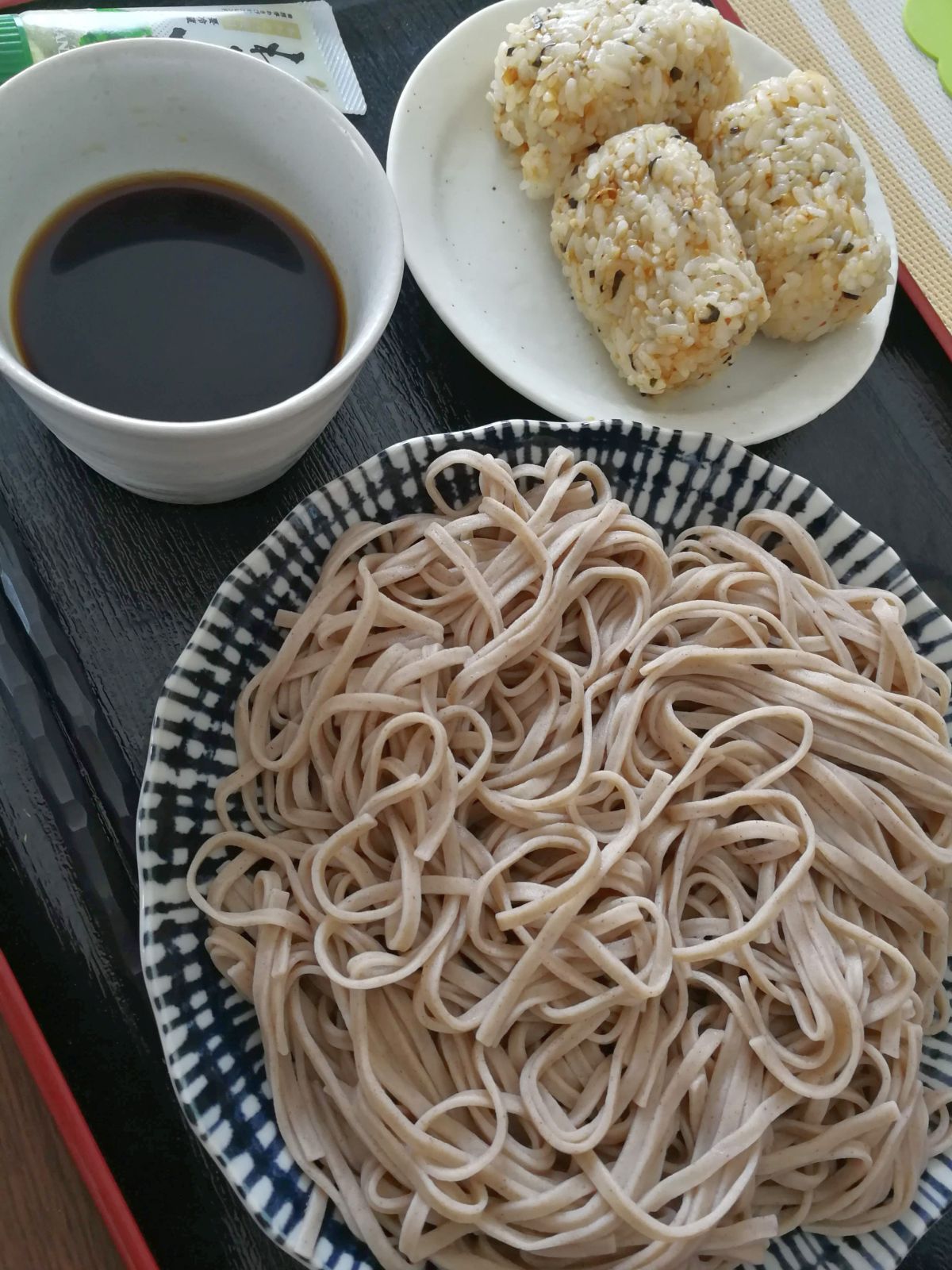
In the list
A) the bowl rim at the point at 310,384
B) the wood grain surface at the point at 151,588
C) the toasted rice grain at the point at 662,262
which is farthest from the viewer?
the toasted rice grain at the point at 662,262

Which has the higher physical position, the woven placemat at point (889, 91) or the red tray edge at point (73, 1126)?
the woven placemat at point (889, 91)

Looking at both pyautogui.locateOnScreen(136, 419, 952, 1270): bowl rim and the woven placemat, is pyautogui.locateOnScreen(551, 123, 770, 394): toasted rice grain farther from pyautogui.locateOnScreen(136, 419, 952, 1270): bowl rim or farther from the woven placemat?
the woven placemat

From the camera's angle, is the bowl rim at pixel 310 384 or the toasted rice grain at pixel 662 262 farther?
the toasted rice grain at pixel 662 262

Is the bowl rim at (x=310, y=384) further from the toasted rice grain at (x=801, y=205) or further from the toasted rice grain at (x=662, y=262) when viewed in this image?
the toasted rice grain at (x=801, y=205)

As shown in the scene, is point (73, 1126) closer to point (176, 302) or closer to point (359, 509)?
point (359, 509)

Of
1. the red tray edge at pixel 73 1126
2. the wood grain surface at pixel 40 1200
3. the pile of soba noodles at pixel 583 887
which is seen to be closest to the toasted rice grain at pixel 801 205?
the pile of soba noodles at pixel 583 887

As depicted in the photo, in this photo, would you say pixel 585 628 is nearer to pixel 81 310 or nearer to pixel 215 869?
pixel 215 869

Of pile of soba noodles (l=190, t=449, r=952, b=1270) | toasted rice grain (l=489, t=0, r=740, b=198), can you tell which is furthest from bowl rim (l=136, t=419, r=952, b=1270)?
toasted rice grain (l=489, t=0, r=740, b=198)
